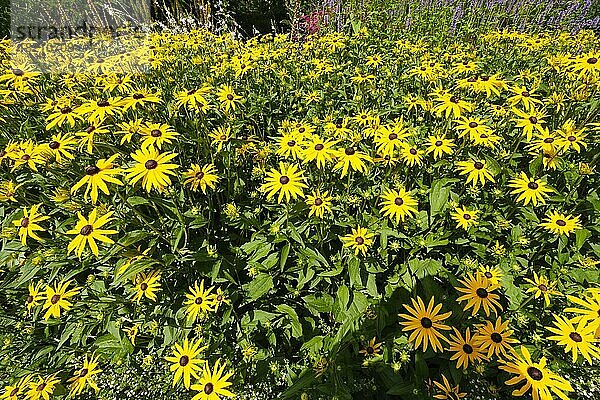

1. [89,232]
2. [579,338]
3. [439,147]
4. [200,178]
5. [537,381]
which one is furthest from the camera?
[439,147]

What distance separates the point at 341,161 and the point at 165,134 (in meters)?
0.99

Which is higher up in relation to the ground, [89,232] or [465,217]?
[89,232]

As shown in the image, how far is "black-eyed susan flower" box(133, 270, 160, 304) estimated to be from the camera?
212 centimetres

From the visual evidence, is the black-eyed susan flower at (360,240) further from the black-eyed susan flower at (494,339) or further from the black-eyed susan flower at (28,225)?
the black-eyed susan flower at (28,225)

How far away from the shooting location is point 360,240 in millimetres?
2205

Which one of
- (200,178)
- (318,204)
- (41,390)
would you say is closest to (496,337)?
(318,204)

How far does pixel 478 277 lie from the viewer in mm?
2111

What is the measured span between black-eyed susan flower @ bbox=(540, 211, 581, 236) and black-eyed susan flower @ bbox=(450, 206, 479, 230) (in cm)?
41

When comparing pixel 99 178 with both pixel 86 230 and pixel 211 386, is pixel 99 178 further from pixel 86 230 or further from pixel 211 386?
pixel 211 386

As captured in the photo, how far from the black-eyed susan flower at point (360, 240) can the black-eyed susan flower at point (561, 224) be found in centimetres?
105

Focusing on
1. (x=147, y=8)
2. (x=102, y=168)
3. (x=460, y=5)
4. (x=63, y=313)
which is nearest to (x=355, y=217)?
(x=102, y=168)

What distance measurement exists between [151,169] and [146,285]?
0.62 m

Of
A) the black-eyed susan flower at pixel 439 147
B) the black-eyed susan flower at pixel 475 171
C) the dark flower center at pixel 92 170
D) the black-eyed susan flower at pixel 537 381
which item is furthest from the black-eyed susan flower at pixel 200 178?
the black-eyed susan flower at pixel 537 381

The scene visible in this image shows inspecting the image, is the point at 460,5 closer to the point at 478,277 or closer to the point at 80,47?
the point at 80,47
